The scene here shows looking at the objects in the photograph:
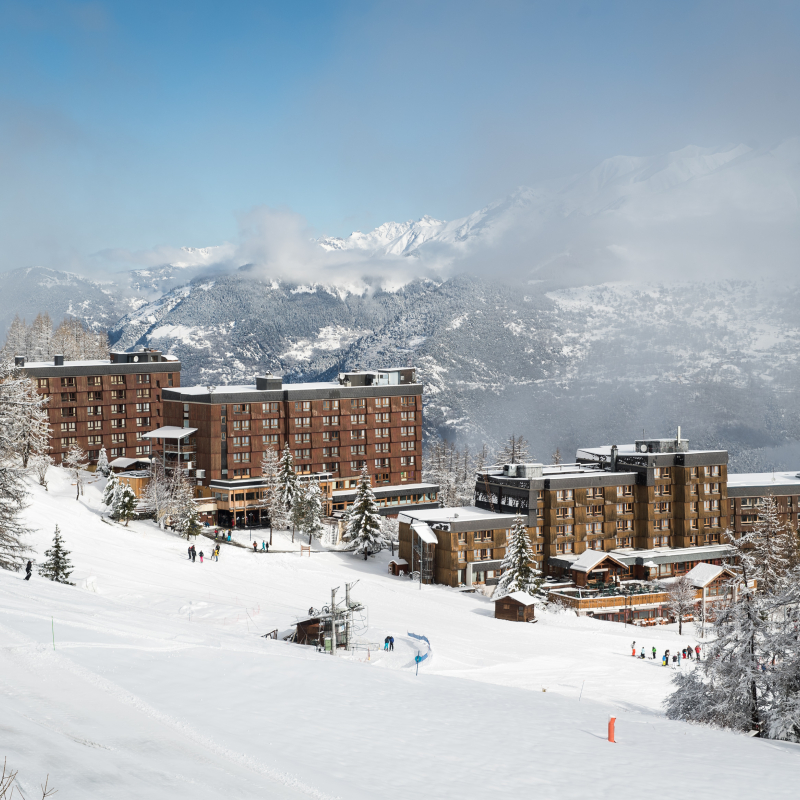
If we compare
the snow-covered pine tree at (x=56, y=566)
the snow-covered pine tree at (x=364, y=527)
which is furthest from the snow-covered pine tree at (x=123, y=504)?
the snow-covered pine tree at (x=56, y=566)

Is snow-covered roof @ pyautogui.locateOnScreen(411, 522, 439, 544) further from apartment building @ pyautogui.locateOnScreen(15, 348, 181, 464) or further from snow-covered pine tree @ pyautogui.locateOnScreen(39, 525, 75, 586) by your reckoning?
apartment building @ pyautogui.locateOnScreen(15, 348, 181, 464)

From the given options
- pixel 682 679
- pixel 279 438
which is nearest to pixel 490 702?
pixel 682 679

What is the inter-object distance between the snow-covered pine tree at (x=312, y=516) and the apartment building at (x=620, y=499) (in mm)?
16433

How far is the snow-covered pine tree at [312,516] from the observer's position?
81.2 meters

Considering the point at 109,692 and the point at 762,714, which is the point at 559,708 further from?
the point at 109,692

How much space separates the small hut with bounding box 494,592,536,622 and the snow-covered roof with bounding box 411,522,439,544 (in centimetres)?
1371

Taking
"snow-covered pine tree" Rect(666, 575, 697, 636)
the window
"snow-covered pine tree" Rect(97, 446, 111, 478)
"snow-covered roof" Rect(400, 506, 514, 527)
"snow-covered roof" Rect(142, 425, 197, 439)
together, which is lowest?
"snow-covered pine tree" Rect(666, 575, 697, 636)

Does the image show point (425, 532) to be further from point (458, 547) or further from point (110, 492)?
point (110, 492)

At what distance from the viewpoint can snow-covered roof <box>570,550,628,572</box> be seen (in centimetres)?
7750

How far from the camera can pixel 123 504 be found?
242 feet

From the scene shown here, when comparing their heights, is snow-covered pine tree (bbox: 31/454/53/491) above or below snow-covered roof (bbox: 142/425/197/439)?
below

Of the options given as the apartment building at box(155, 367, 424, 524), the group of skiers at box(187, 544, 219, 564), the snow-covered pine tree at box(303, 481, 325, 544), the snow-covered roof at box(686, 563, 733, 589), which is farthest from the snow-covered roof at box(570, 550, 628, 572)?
the group of skiers at box(187, 544, 219, 564)

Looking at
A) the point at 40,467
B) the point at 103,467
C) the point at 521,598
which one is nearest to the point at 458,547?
the point at 521,598

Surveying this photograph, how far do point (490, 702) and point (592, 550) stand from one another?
5787cm
